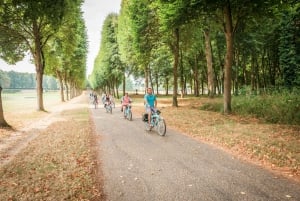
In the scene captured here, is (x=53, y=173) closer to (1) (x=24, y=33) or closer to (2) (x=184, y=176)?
(2) (x=184, y=176)

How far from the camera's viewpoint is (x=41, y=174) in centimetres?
712

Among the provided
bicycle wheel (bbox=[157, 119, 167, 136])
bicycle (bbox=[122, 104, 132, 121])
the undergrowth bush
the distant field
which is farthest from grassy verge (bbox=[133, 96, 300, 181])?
the distant field

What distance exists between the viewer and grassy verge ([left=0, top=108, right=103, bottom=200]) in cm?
579

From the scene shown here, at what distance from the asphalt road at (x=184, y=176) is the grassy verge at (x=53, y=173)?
19.2 inches

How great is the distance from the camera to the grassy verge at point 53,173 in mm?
5785

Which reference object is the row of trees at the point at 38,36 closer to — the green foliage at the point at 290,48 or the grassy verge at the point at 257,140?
the grassy verge at the point at 257,140

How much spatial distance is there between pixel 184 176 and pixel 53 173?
3.50 m

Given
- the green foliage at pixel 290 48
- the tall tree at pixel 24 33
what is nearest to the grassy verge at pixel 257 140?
the tall tree at pixel 24 33

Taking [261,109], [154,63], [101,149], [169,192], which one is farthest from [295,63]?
[169,192]

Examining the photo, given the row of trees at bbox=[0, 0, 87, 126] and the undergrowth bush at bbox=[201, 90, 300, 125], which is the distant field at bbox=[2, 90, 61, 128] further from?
the undergrowth bush at bbox=[201, 90, 300, 125]

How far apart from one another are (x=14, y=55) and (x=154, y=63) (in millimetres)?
22749

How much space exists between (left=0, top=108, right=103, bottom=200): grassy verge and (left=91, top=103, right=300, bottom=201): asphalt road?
49cm

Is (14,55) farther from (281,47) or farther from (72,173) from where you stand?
(281,47)

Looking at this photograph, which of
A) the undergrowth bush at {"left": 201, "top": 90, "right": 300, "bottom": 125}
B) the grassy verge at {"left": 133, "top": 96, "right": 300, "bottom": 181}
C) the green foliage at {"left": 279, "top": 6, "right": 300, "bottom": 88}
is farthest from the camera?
the green foliage at {"left": 279, "top": 6, "right": 300, "bottom": 88}
